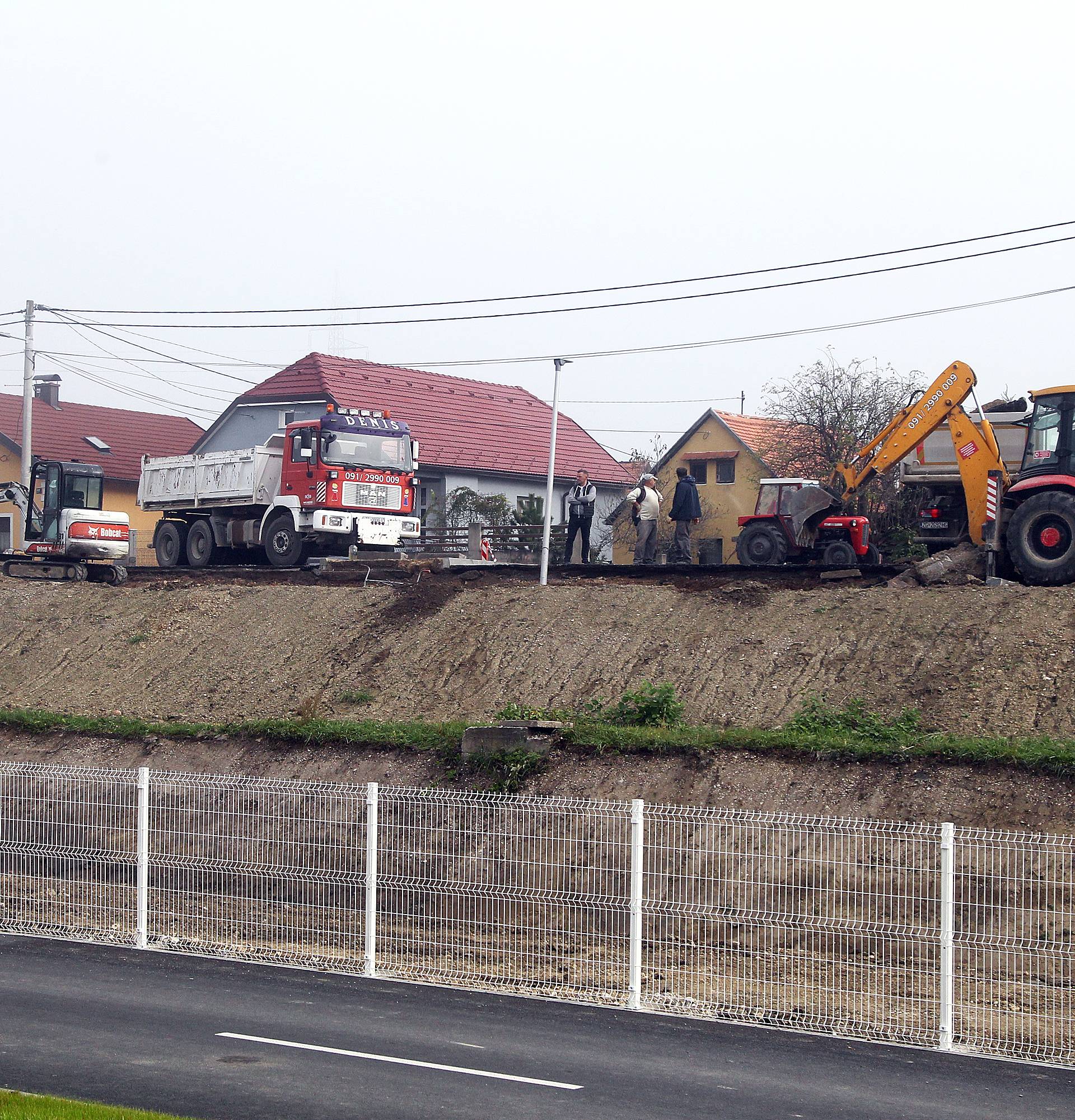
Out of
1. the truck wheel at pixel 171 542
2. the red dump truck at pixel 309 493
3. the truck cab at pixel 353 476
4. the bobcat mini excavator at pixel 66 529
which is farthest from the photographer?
the truck wheel at pixel 171 542

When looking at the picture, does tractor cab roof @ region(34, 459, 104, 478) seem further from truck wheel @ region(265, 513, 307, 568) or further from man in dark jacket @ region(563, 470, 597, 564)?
man in dark jacket @ region(563, 470, 597, 564)

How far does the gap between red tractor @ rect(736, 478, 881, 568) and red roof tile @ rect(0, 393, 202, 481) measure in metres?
31.3

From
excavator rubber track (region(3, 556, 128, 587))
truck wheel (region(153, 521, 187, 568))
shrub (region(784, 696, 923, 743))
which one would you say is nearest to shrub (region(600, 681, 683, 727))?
shrub (region(784, 696, 923, 743))

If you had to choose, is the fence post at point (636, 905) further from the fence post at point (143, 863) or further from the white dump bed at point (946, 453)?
the white dump bed at point (946, 453)

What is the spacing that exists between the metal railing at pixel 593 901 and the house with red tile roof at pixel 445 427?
30.6m

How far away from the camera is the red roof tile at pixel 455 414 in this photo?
46969mm

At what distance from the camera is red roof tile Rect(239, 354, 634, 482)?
154 ft

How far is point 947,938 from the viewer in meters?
9.59

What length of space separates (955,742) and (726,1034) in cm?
586

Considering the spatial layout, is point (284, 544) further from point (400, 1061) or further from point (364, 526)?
point (400, 1061)

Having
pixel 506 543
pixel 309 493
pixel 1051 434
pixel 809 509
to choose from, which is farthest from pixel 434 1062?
pixel 506 543

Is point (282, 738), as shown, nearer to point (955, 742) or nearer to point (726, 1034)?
point (955, 742)

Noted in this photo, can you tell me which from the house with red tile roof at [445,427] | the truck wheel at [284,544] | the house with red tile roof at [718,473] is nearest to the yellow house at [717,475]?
the house with red tile roof at [718,473]

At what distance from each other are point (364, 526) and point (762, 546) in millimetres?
8116
